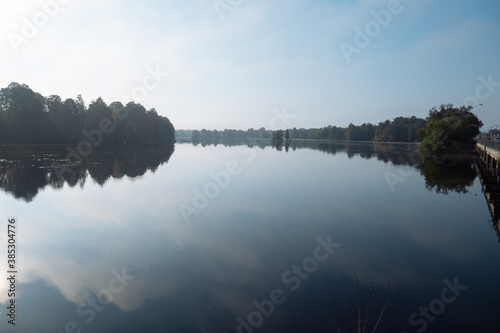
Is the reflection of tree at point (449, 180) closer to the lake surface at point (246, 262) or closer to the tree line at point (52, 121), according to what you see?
the lake surface at point (246, 262)

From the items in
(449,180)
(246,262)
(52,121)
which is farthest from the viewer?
(52,121)

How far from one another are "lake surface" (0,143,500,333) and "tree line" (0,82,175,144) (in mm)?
59554

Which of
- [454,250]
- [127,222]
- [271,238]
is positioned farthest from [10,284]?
[454,250]

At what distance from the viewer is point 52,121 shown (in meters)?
71.6

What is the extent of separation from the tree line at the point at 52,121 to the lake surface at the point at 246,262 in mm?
59554

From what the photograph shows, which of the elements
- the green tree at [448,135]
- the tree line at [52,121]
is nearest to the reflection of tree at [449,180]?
the green tree at [448,135]

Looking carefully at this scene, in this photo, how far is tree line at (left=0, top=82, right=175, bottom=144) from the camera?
64.7m

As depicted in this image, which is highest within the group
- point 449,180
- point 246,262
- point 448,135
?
point 448,135

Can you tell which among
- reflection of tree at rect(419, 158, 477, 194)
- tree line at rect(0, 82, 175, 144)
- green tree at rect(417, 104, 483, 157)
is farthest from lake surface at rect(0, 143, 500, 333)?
tree line at rect(0, 82, 175, 144)

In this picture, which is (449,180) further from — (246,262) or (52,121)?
(52,121)

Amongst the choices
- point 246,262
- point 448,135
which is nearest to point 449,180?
point 246,262

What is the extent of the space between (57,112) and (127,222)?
3132 inches

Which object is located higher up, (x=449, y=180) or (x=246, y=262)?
(x=449, y=180)

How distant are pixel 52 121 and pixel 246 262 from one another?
82074mm
